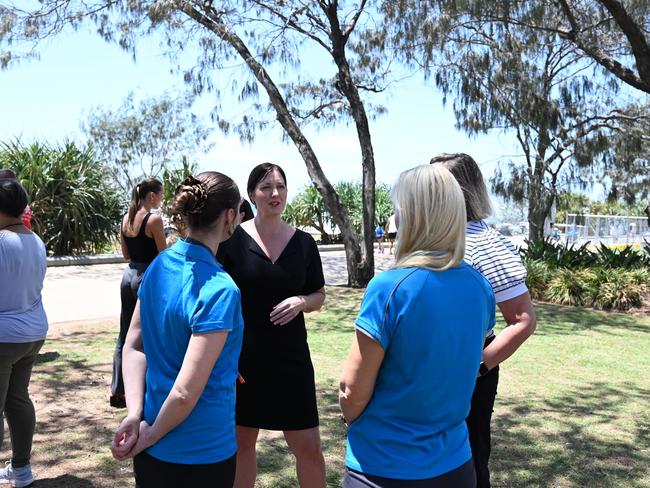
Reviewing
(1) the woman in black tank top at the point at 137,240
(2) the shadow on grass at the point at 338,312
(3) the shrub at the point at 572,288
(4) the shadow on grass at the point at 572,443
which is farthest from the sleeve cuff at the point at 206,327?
(3) the shrub at the point at 572,288

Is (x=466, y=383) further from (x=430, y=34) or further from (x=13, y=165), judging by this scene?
(x=13, y=165)

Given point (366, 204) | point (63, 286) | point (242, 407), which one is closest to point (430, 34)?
point (366, 204)

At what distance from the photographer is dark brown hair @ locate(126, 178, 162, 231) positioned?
5.17 m

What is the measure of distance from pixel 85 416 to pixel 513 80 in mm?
13894

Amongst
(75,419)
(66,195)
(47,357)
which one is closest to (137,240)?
(75,419)

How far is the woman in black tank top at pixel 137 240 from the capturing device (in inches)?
204

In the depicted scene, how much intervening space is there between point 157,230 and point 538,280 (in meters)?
10.5

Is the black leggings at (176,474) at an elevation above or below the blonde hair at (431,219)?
below

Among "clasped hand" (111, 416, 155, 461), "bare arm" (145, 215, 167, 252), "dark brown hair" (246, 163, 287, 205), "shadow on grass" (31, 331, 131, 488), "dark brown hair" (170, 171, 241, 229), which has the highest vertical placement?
"dark brown hair" (246, 163, 287, 205)

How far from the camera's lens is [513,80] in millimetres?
16641

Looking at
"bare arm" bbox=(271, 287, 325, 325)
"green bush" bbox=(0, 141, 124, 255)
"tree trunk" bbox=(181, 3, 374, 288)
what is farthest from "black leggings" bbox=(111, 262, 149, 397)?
"green bush" bbox=(0, 141, 124, 255)

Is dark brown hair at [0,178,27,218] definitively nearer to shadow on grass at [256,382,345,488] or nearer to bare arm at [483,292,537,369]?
shadow on grass at [256,382,345,488]

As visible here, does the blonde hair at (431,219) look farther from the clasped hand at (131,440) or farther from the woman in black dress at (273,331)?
the woman in black dress at (273,331)

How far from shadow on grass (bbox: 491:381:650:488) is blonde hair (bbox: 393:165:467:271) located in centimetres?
268
